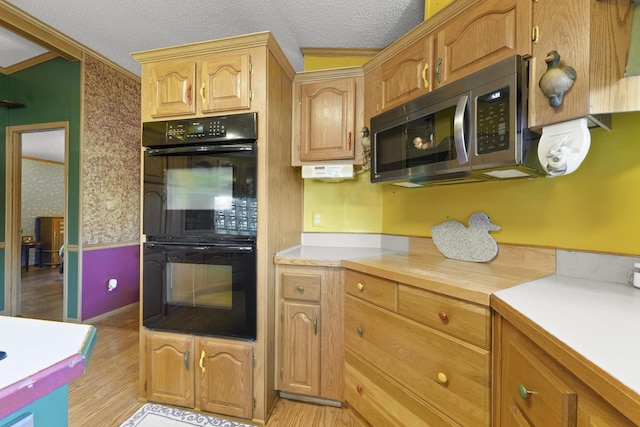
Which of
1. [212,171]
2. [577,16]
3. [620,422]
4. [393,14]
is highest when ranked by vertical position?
[393,14]

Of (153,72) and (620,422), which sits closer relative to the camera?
(620,422)

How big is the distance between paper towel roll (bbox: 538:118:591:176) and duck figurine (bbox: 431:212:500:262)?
0.53 metres

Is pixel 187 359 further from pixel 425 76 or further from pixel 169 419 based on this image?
pixel 425 76

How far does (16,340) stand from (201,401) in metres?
1.29

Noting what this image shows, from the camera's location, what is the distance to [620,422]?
44 cm

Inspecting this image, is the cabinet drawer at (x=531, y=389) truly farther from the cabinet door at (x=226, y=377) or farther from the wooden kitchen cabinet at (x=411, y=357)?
the cabinet door at (x=226, y=377)

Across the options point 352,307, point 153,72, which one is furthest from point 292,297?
point 153,72

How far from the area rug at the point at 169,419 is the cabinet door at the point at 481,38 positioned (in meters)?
2.13

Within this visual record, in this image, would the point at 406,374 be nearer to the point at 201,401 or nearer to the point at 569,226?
the point at 569,226

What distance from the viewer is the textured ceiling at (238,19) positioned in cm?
185

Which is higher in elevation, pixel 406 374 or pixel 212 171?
pixel 212 171

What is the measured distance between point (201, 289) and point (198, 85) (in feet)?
3.97

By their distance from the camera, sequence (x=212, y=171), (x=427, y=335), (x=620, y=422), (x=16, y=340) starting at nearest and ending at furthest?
(x=620, y=422) < (x=16, y=340) < (x=427, y=335) < (x=212, y=171)

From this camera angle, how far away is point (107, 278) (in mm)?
2992
